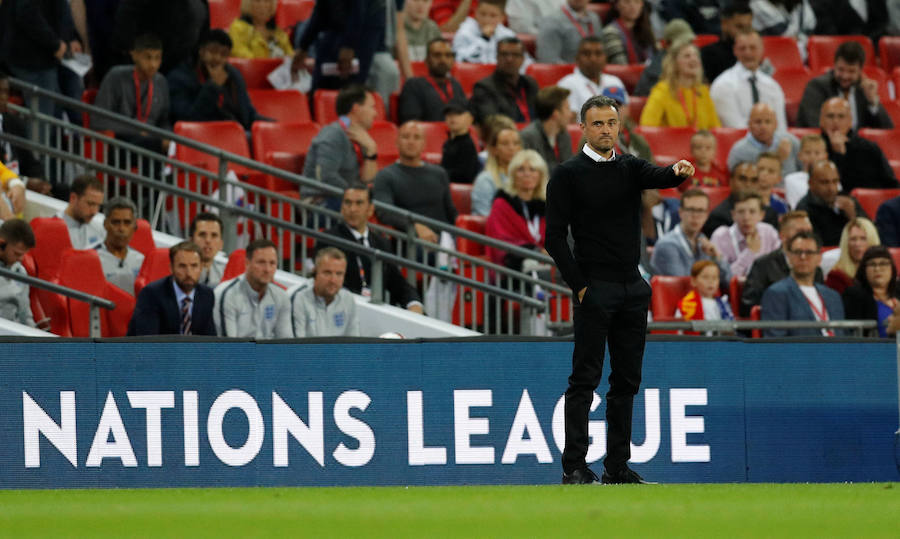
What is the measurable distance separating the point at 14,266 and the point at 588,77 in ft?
22.5

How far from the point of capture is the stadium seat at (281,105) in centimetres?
1602

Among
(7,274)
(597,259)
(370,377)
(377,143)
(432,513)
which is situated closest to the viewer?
(432,513)

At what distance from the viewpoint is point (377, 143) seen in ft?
51.5

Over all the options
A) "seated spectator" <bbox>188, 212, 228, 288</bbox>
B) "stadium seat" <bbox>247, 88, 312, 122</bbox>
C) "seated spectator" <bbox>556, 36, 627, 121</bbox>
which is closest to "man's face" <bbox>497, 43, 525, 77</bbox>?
"seated spectator" <bbox>556, 36, 627, 121</bbox>

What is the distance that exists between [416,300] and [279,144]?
2613mm

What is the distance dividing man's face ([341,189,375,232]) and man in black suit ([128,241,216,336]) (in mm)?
1674

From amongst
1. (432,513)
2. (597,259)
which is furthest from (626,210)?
(432,513)

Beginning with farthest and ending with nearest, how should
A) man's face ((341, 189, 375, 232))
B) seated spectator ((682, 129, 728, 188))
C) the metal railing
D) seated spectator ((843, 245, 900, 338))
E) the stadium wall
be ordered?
seated spectator ((682, 129, 728, 188)) → man's face ((341, 189, 375, 232)) → seated spectator ((843, 245, 900, 338)) → the metal railing → the stadium wall

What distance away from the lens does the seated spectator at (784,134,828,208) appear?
15680mm

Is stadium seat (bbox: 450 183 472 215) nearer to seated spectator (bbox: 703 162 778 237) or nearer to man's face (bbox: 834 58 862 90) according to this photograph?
seated spectator (bbox: 703 162 778 237)

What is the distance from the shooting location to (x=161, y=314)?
11.6 metres

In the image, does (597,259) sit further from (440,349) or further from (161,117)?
(161,117)

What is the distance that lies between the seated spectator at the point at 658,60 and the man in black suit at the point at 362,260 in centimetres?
500

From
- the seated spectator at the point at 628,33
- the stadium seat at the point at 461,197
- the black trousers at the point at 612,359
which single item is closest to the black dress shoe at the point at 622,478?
the black trousers at the point at 612,359
